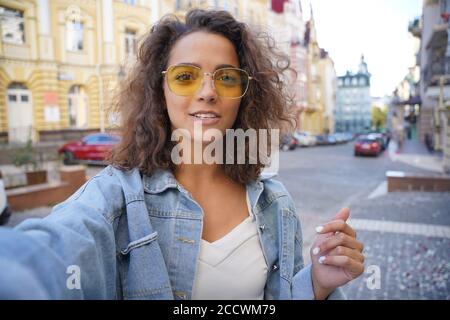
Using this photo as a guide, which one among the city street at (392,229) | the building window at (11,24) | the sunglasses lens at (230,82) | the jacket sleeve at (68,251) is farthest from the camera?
the city street at (392,229)

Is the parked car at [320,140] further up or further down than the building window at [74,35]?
further down

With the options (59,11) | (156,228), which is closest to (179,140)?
(156,228)

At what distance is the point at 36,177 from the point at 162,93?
5.00 meters

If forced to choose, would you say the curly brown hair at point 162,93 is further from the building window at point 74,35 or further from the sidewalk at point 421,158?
the sidewalk at point 421,158

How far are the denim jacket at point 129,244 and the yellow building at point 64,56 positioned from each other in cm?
92

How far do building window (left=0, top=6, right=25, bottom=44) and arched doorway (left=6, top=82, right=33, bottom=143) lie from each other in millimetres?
257

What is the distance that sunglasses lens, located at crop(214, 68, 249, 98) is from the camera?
1.09 meters

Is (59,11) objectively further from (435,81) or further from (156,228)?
(435,81)

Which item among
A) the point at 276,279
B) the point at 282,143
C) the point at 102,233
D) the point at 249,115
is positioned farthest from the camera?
the point at 282,143

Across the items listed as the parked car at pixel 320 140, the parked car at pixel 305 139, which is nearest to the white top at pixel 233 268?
the parked car at pixel 305 139

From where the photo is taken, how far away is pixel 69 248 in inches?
28.3

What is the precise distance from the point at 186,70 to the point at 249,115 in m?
0.34

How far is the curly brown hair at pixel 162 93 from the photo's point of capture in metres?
1.14

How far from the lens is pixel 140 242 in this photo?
0.90 metres
